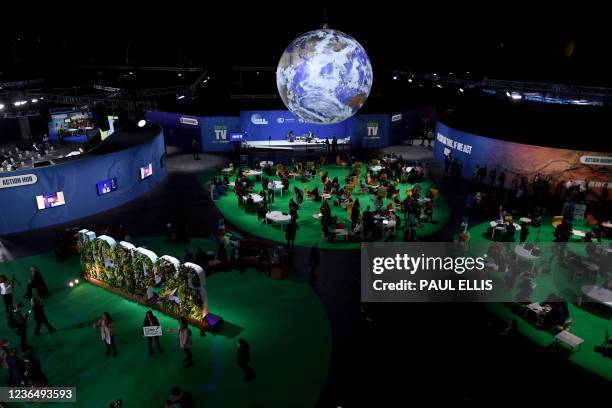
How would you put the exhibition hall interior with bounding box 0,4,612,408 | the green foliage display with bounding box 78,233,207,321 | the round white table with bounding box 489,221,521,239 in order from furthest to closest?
the round white table with bounding box 489,221,521,239 < the green foliage display with bounding box 78,233,207,321 < the exhibition hall interior with bounding box 0,4,612,408

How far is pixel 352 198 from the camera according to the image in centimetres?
2202

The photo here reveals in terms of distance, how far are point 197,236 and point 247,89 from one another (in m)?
25.6

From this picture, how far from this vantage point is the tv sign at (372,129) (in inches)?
1342

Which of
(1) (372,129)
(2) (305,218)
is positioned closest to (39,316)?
(2) (305,218)

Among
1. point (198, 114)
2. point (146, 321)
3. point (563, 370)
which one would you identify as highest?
point (198, 114)

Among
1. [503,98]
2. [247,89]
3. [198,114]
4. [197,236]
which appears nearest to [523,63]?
[503,98]

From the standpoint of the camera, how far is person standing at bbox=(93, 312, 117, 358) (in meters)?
10.0

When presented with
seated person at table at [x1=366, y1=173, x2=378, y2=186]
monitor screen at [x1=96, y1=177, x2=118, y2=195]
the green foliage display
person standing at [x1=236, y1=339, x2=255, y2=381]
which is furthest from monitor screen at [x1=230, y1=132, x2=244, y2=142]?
person standing at [x1=236, y1=339, x2=255, y2=381]

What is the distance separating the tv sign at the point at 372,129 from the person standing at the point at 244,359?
27.2 meters

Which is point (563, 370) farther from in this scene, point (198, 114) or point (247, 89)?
point (247, 89)

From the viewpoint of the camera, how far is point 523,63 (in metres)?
35.0

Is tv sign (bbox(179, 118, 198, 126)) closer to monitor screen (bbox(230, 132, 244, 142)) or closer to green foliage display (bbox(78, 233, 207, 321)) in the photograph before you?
monitor screen (bbox(230, 132, 244, 142))

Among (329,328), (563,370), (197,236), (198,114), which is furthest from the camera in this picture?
(198,114)

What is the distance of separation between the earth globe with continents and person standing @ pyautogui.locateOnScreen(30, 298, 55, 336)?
844 cm
